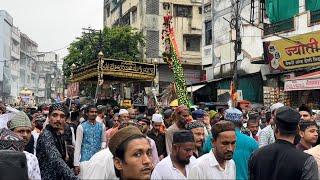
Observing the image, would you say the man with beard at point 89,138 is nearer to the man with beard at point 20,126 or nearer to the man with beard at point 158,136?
the man with beard at point 158,136

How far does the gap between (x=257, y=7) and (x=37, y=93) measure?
80.4 metres

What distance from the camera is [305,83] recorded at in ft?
58.9

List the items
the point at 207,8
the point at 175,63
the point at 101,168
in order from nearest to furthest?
the point at 101,168 < the point at 175,63 < the point at 207,8

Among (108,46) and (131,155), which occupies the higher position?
(108,46)

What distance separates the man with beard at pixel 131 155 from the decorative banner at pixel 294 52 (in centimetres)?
1764

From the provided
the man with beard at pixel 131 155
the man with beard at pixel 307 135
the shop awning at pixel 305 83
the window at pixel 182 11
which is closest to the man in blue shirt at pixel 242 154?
the man with beard at pixel 307 135

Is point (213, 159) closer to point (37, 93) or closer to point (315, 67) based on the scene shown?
point (315, 67)

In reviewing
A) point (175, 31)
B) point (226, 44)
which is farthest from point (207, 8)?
point (175, 31)

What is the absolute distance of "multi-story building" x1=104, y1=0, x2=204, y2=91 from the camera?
4069 cm

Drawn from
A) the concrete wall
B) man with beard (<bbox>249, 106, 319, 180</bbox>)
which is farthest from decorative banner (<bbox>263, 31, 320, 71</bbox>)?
man with beard (<bbox>249, 106, 319, 180</bbox>)

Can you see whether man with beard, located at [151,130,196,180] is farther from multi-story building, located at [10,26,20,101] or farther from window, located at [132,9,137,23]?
multi-story building, located at [10,26,20,101]

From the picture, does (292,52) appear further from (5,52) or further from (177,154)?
(5,52)

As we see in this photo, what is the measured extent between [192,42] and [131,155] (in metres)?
39.7

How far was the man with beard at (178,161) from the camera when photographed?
4.59 meters
